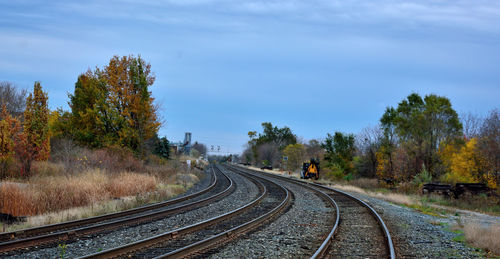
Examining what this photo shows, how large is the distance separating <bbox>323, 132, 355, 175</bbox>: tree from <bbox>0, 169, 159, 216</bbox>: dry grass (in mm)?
28255

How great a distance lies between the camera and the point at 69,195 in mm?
13984

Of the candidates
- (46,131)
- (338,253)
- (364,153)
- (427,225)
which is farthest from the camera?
(364,153)

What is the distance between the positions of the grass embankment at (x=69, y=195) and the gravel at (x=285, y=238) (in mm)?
5613

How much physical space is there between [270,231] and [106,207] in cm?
636

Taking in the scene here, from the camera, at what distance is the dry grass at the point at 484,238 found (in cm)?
848

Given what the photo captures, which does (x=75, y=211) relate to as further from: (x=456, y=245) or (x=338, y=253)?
(x=456, y=245)

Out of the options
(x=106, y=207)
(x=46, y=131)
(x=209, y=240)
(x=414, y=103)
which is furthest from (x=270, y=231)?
(x=414, y=103)

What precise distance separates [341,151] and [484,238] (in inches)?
1423

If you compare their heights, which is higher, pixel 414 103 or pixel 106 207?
pixel 414 103

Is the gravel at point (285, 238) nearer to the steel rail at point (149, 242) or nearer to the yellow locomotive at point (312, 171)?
the steel rail at point (149, 242)

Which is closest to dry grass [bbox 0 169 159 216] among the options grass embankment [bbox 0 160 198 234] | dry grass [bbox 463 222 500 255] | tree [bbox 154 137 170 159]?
grass embankment [bbox 0 160 198 234]

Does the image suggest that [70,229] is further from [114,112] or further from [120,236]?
[114,112]

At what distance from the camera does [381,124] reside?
1542 inches

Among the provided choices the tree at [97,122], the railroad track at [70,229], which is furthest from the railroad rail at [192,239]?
the tree at [97,122]
